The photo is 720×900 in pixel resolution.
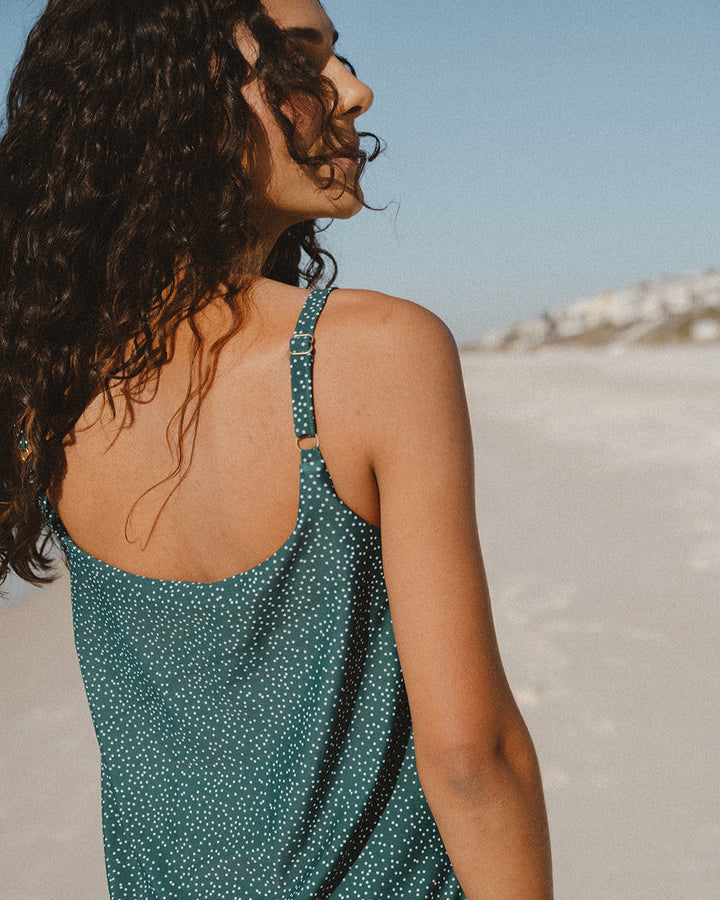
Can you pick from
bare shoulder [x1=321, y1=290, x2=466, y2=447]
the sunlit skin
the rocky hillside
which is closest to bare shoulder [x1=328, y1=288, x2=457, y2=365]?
bare shoulder [x1=321, y1=290, x2=466, y2=447]

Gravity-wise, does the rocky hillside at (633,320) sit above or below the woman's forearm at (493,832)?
below

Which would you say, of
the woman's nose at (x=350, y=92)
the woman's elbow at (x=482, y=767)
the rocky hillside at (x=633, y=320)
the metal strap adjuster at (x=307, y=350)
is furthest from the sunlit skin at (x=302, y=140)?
the rocky hillside at (x=633, y=320)

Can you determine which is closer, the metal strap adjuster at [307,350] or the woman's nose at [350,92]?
the metal strap adjuster at [307,350]

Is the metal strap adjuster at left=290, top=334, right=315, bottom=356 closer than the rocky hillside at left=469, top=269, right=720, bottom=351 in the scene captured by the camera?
Yes

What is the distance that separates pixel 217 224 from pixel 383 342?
304 millimetres

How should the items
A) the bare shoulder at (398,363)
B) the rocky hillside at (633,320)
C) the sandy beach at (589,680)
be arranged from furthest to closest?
the rocky hillside at (633,320) < the sandy beach at (589,680) < the bare shoulder at (398,363)

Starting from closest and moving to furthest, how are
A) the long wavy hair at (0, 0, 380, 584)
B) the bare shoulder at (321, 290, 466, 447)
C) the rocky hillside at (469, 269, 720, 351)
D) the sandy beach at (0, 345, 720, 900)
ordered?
the bare shoulder at (321, 290, 466, 447) → the long wavy hair at (0, 0, 380, 584) → the sandy beach at (0, 345, 720, 900) → the rocky hillside at (469, 269, 720, 351)

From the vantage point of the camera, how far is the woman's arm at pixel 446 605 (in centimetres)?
74

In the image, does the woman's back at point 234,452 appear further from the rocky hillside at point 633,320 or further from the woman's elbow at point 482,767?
the rocky hillside at point 633,320

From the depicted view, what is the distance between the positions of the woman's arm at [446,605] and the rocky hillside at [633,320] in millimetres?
15010

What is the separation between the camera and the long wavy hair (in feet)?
3.01

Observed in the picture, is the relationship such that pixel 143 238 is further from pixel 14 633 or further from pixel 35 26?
pixel 14 633

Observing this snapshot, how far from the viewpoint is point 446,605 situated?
0.76m

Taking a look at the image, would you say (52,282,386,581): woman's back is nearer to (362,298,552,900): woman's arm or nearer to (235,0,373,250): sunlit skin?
(362,298,552,900): woman's arm
